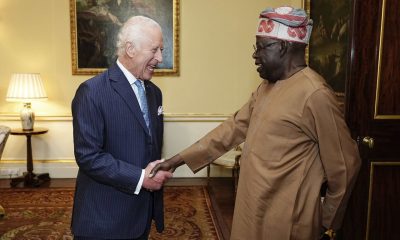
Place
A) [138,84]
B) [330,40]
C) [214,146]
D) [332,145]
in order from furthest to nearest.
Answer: [330,40]
[214,146]
[138,84]
[332,145]

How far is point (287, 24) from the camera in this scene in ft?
→ 5.00

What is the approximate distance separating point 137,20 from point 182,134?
358 cm

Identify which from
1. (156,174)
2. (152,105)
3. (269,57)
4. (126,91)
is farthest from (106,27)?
(269,57)

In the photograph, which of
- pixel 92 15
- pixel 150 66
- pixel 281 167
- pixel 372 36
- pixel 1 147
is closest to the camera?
pixel 281 167

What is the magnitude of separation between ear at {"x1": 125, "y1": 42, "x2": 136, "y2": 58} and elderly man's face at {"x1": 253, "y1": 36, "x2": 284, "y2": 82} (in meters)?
0.54

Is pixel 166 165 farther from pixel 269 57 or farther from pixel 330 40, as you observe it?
pixel 330 40

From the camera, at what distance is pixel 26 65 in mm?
4973

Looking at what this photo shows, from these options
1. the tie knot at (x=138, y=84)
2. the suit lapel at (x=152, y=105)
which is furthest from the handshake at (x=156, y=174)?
the tie knot at (x=138, y=84)

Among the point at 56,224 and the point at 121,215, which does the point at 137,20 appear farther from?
the point at 56,224

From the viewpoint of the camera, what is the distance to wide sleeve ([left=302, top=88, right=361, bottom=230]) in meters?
1.46

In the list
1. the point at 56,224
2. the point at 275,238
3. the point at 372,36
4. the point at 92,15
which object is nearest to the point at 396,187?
the point at 372,36

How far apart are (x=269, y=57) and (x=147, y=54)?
1.76 feet

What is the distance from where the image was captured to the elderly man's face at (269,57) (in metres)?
1.57

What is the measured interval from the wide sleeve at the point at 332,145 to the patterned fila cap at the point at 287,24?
9.9 inches
